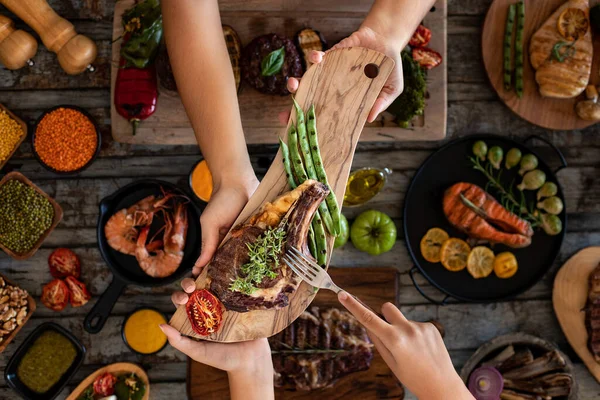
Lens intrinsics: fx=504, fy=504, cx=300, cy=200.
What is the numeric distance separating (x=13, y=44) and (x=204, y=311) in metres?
2.54

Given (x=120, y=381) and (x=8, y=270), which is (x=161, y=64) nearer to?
(x=8, y=270)

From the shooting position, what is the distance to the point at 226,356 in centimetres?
301

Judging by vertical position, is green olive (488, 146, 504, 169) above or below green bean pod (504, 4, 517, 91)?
below

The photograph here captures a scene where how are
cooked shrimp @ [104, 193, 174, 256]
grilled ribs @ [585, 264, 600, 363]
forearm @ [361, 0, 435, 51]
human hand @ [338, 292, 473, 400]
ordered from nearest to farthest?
human hand @ [338, 292, 473, 400] → forearm @ [361, 0, 435, 51] → cooked shrimp @ [104, 193, 174, 256] → grilled ribs @ [585, 264, 600, 363]

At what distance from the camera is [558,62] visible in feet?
12.6

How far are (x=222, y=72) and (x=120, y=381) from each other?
241 centimetres

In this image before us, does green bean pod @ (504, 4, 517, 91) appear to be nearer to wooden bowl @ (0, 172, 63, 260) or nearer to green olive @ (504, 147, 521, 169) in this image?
green olive @ (504, 147, 521, 169)

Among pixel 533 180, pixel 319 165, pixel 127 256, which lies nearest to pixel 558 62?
pixel 533 180

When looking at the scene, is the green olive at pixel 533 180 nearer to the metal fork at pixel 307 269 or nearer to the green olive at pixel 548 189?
the green olive at pixel 548 189

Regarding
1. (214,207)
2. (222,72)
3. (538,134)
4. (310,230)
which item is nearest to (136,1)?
(222,72)

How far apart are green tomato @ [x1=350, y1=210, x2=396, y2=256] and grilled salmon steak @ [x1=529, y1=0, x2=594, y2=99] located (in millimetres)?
1592

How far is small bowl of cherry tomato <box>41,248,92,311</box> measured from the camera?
377cm

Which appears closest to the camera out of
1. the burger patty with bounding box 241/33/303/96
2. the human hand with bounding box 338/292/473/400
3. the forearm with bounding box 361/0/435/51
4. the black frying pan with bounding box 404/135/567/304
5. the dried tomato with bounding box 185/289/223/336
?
the human hand with bounding box 338/292/473/400

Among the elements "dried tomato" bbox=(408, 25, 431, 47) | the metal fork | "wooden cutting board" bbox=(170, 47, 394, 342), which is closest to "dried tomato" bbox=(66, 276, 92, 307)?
"wooden cutting board" bbox=(170, 47, 394, 342)
